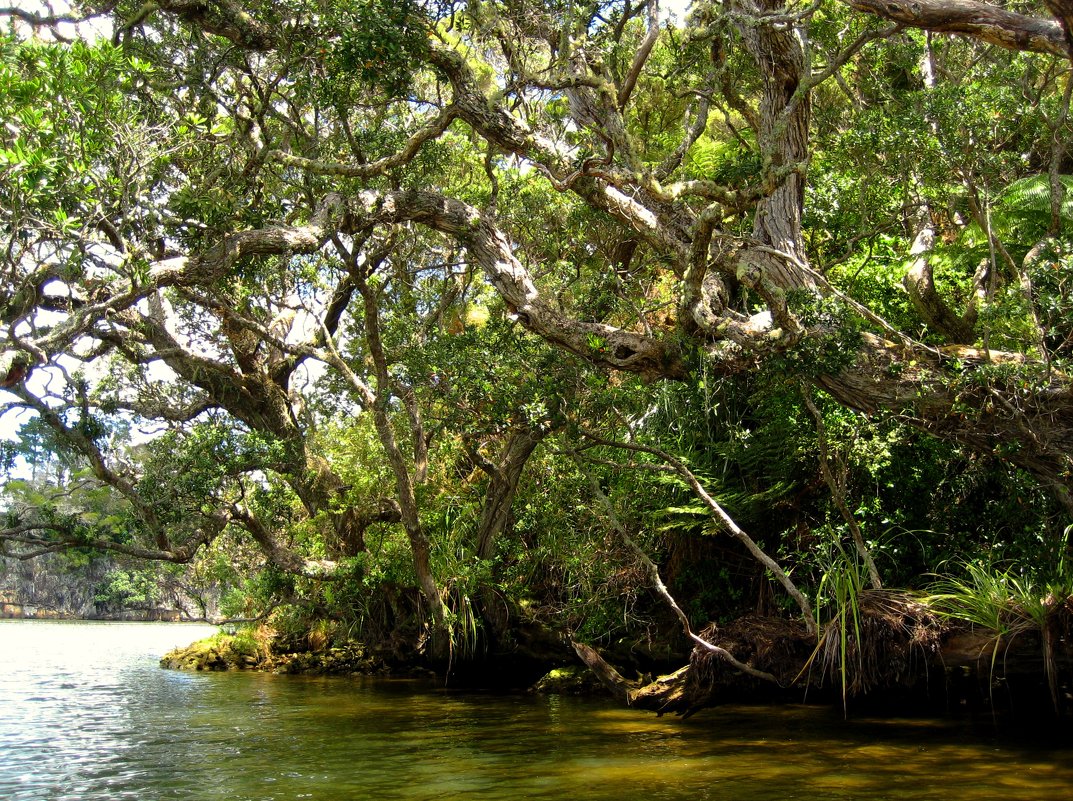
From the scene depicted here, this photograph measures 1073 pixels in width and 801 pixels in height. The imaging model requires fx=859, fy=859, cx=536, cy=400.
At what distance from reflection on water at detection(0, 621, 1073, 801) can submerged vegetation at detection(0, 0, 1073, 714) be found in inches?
24.4

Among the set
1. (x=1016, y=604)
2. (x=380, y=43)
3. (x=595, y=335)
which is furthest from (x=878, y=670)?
(x=380, y=43)

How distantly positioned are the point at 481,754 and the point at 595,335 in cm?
436

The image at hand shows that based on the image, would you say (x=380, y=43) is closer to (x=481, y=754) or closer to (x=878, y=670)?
(x=481, y=754)

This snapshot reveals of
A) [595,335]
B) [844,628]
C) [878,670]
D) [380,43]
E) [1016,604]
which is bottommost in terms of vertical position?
[878,670]

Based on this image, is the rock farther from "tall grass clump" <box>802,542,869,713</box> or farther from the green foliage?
the green foliage

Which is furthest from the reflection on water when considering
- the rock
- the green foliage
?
the green foliage

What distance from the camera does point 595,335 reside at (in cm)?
933

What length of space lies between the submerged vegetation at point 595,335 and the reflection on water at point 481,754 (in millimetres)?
620

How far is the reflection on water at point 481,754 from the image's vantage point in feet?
20.8

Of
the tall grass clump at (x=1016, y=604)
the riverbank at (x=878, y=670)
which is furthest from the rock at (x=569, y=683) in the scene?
the tall grass clump at (x=1016, y=604)

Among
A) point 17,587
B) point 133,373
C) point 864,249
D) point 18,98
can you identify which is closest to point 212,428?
point 133,373

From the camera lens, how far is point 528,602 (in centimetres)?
1291

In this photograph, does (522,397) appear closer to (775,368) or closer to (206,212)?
(775,368)

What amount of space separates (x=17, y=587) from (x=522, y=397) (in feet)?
188
